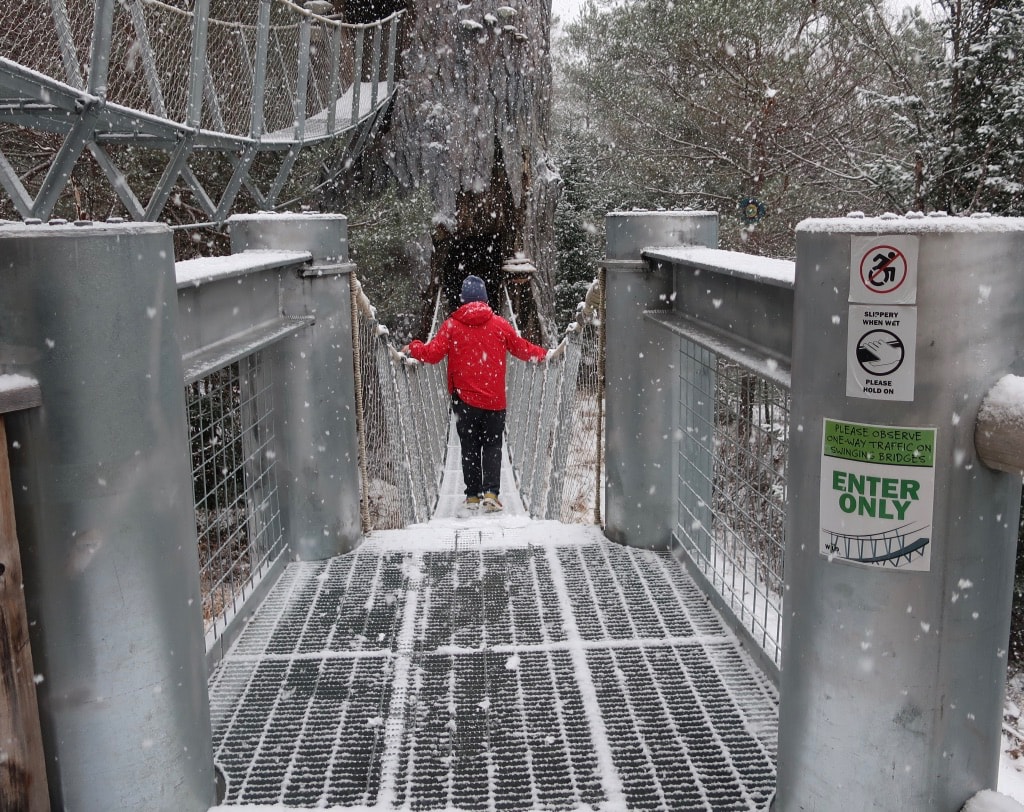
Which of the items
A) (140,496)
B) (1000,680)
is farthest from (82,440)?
(1000,680)

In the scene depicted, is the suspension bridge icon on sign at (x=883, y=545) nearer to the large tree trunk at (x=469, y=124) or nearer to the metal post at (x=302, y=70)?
the metal post at (x=302, y=70)

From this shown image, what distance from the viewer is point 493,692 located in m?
2.08

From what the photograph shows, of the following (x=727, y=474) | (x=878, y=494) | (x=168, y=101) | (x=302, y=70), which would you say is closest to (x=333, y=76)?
(x=302, y=70)

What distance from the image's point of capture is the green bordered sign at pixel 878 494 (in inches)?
47.0

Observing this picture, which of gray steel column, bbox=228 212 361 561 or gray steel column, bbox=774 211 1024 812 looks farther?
gray steel column, bbox=228 212 361 561

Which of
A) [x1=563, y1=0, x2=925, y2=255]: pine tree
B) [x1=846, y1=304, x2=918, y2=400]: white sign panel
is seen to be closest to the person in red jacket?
[x1=846, y1=304, x2=918, y2=400]: white sign panel

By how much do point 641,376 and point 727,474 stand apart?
1.97 ft

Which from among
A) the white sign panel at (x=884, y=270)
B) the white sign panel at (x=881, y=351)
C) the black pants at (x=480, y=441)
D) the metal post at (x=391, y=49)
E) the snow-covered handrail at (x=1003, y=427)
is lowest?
the black pants at (x=480, y=441)

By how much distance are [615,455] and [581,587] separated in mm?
528

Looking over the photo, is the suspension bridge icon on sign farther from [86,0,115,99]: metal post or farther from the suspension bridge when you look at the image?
[86,0,115,99]: metal post

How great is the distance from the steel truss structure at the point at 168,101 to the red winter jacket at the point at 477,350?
199 centimetres

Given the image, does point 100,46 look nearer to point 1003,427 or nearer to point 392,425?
point 392,425

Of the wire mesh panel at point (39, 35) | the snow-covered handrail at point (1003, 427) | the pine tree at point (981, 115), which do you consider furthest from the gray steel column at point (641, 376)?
the pine tree at point (981, 115)

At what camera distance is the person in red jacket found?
4.98 metres
